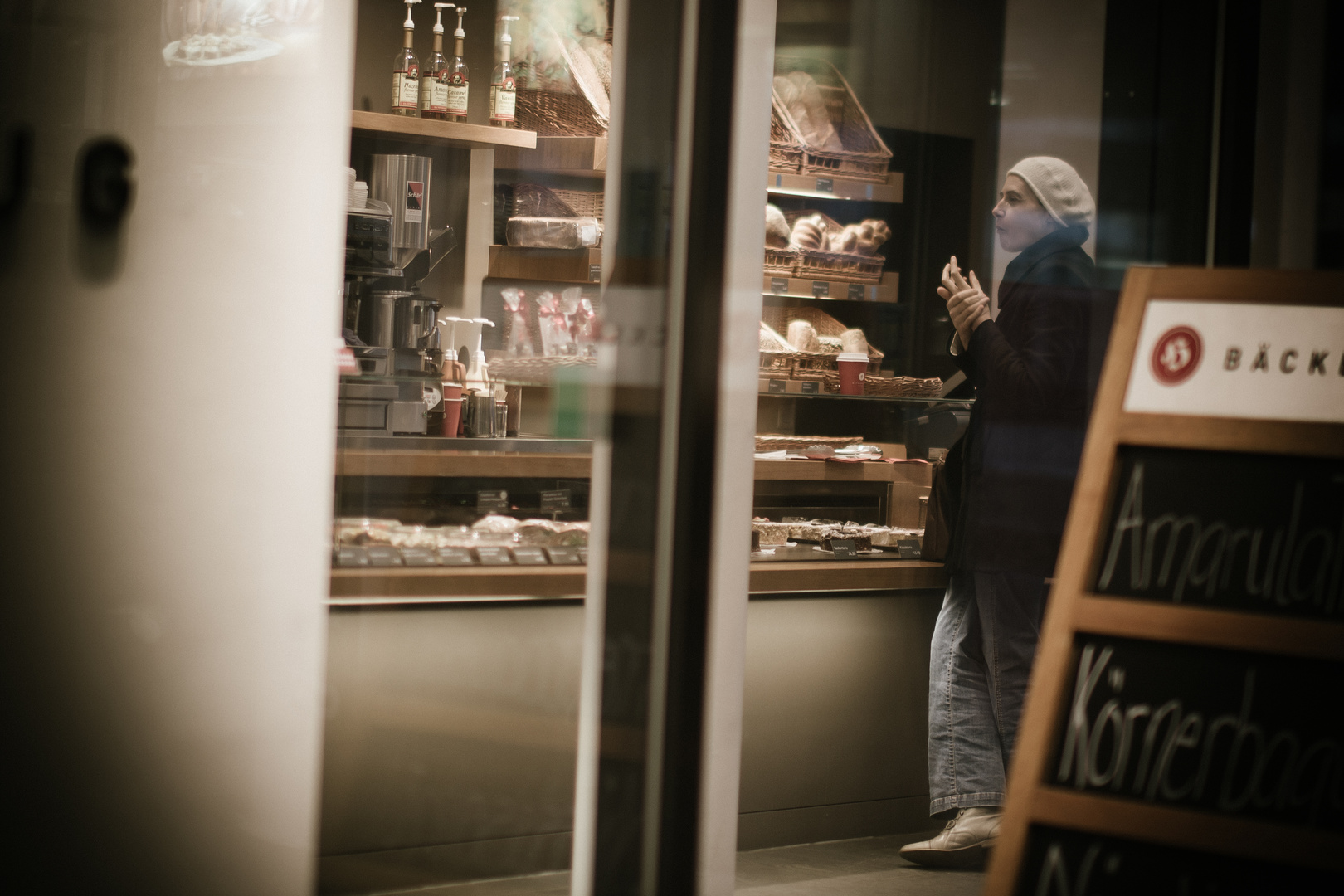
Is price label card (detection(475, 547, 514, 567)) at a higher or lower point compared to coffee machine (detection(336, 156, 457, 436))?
lower

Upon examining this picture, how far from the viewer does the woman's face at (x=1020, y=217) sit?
Result: 9.03 ft

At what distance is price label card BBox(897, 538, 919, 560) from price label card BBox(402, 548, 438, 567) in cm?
130

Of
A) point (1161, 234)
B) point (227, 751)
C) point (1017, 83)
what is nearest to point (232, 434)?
point (227, 751)

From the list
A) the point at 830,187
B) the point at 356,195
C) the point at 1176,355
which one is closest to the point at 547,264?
the point at 356,195

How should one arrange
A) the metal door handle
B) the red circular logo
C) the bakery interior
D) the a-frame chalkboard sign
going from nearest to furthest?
the a-frame chalkboard sign < the red circular logo < the metal door handle < the bakery interior

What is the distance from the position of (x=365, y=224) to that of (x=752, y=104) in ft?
3.00

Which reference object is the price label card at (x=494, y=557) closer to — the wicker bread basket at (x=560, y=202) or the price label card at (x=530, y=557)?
the price label card at (x=530, y=557)

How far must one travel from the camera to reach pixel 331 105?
184 centimetres

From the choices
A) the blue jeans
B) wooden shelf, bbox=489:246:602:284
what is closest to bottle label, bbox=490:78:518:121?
wooden shelf, bbox=489:246:602:284

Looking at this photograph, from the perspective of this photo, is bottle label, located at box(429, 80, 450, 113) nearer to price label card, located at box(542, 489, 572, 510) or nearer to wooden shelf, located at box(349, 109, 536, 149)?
wooden shelf, located at box(349, 109, 536, 149)

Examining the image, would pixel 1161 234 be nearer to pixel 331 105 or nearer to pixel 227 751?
pixel 331 105

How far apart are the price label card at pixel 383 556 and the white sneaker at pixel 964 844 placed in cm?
143

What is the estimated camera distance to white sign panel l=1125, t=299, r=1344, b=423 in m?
1.46

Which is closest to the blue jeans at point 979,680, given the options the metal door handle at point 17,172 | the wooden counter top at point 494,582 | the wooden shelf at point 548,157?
the wooden counter top at point 494,582
